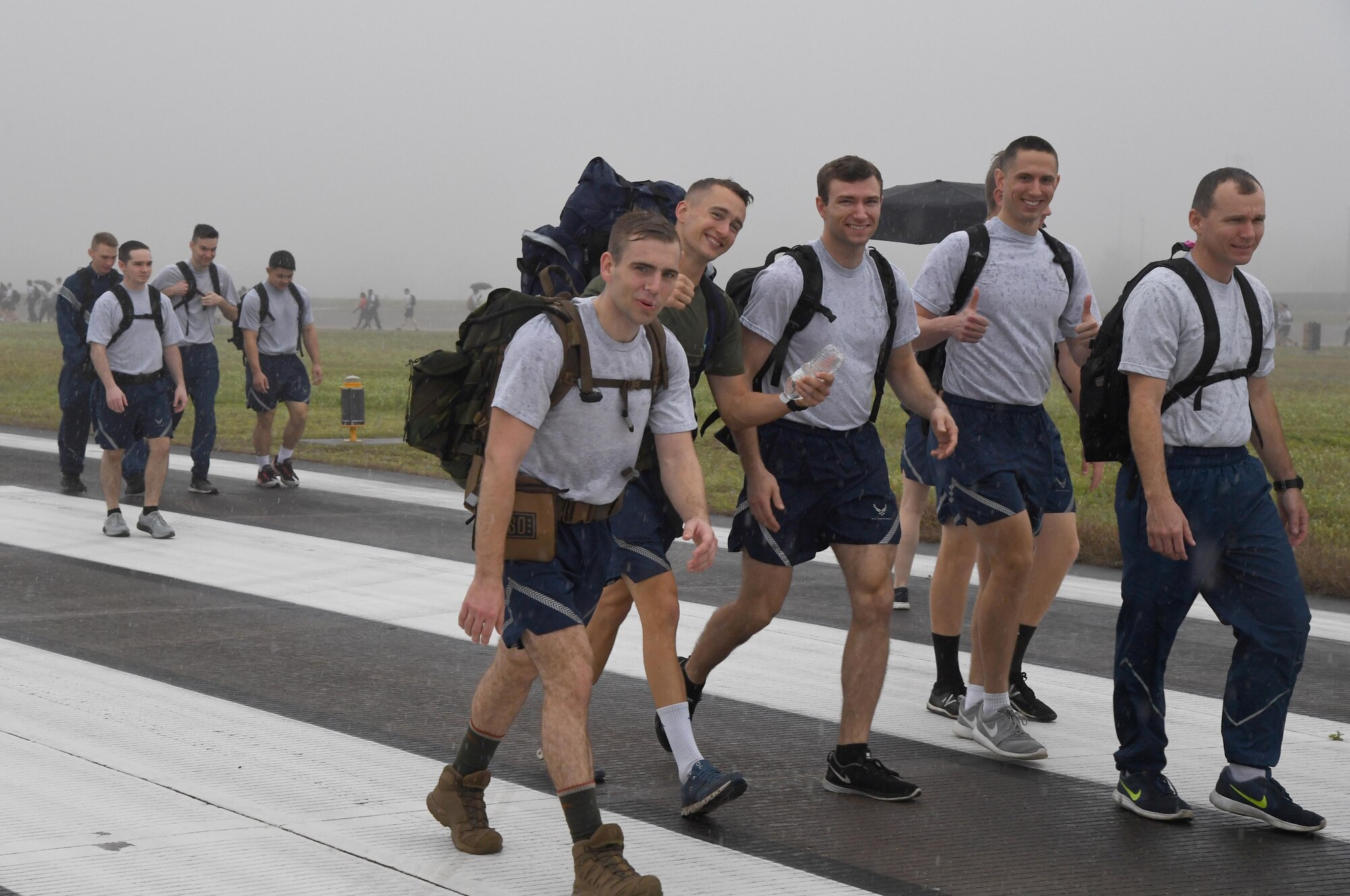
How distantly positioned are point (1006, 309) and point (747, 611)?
4.66ft

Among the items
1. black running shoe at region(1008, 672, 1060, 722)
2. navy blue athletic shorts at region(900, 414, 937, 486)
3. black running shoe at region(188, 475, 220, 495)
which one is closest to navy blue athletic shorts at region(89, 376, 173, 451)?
black running shoe at region(188, 475, 220, 495)

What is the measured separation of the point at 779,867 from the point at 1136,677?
133 centimetres

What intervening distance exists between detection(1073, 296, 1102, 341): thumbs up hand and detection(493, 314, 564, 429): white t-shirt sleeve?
2.45 meters

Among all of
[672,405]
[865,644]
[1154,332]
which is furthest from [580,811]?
[1154,332]

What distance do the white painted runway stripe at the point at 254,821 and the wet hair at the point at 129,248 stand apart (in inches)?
211

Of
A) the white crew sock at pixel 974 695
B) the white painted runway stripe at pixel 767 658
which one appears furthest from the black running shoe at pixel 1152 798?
the white crew sock at pixel 974 695

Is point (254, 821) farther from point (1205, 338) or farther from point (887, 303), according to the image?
point (1205, 338)

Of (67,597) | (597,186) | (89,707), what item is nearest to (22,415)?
(67,597)

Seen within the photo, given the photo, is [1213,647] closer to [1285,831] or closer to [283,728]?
[1285,831]

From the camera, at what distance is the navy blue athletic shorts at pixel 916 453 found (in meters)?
7.02

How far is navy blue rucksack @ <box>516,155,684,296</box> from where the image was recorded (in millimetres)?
5047

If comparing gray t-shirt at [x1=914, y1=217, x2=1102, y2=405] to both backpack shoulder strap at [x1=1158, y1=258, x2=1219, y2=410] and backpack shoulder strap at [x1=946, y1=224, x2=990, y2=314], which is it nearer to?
backpack shoulder strap at [x1=946, y1=224, x2=990, y2=314]

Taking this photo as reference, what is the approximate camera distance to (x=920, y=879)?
419 centimetres

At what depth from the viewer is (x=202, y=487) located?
1268 cm
